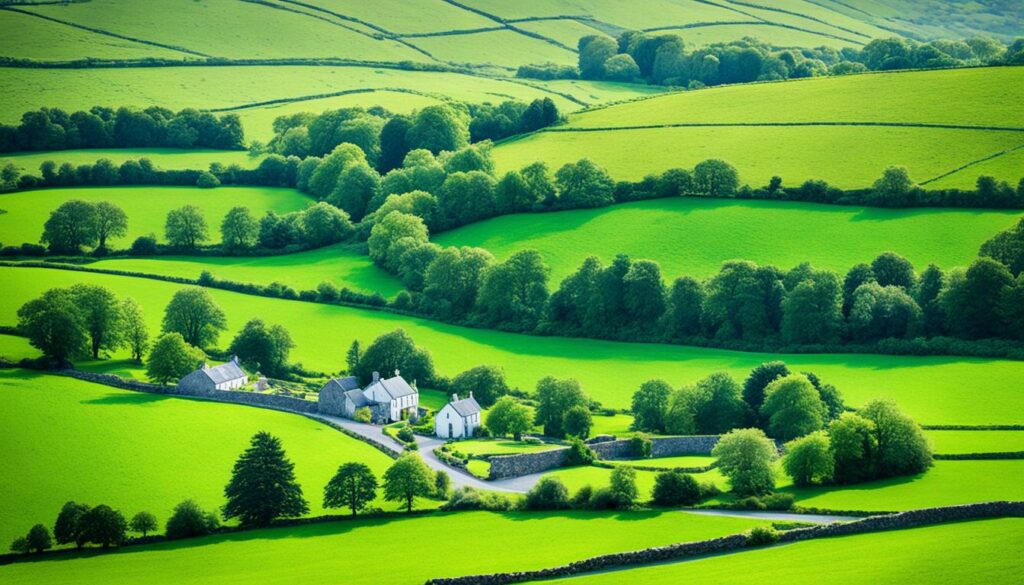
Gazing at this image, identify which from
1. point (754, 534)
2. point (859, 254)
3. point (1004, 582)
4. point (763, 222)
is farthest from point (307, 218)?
point (1004, 582)

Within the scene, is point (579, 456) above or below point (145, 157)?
below

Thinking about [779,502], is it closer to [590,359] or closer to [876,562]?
[876,562]

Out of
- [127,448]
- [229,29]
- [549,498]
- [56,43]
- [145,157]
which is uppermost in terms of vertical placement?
[229,29]

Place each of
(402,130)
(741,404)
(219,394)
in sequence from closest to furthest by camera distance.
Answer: (741,404) < (219,394) < (402,130)

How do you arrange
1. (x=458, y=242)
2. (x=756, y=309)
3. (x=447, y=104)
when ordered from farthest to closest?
(x=447, y=104) → (x=458, y=242) → (x=756, y=309)

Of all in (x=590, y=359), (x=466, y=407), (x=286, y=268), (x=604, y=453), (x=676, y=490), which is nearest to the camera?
(x=676, y=490)

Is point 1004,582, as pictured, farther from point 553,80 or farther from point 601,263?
point 553,80

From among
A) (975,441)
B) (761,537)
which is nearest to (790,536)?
(761,537)
